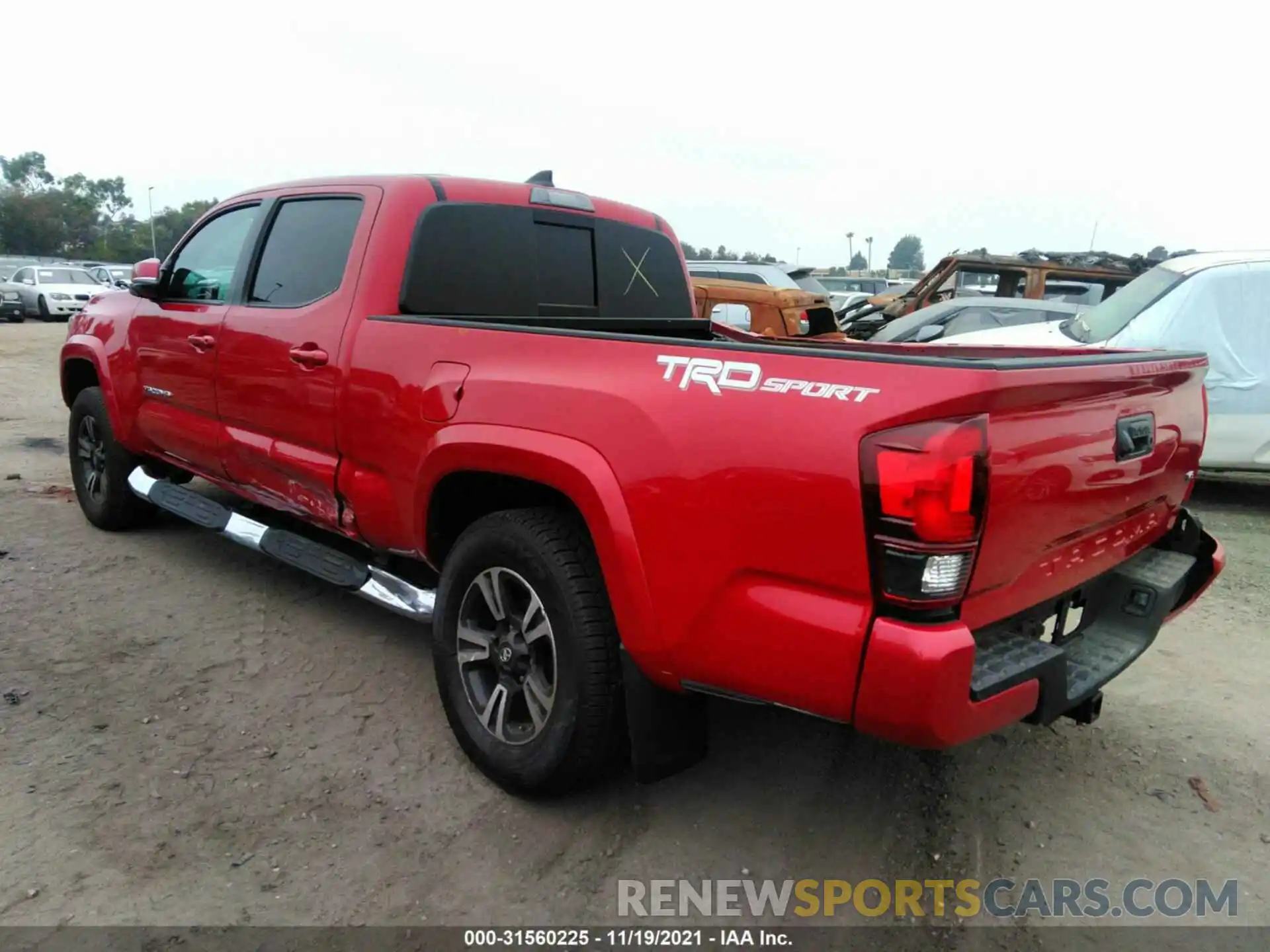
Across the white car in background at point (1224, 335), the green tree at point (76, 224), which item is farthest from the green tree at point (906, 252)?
the white car in background at point (1224, 335)

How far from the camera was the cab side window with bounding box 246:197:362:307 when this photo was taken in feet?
11.6

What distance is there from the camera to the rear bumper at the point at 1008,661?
6.30 feet

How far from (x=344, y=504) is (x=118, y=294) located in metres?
2.64

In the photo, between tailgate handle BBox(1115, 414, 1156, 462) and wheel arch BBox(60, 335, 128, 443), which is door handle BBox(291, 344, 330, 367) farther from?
tailgate handle BBox(1115, 414, 1156, 462)

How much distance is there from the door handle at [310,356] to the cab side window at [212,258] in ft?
2.90

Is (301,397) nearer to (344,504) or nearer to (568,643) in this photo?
(344,504)

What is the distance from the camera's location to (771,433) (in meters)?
2.06

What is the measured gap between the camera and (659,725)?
2.49 meters

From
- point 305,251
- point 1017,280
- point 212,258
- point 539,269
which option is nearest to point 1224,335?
point 539,269

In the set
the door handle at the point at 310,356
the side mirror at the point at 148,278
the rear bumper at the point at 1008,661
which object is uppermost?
the side mirror at the point at 148,278

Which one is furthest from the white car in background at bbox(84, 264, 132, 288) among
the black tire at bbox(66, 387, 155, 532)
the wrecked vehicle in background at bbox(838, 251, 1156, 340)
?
the black tire at bbox(66, 387, 155, 532)

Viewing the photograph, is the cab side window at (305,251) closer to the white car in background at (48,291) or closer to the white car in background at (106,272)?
the white car in background at (48,291)

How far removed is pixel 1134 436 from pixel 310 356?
9.27ft

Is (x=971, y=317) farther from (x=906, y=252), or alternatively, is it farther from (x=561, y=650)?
(x=906, y=252)
